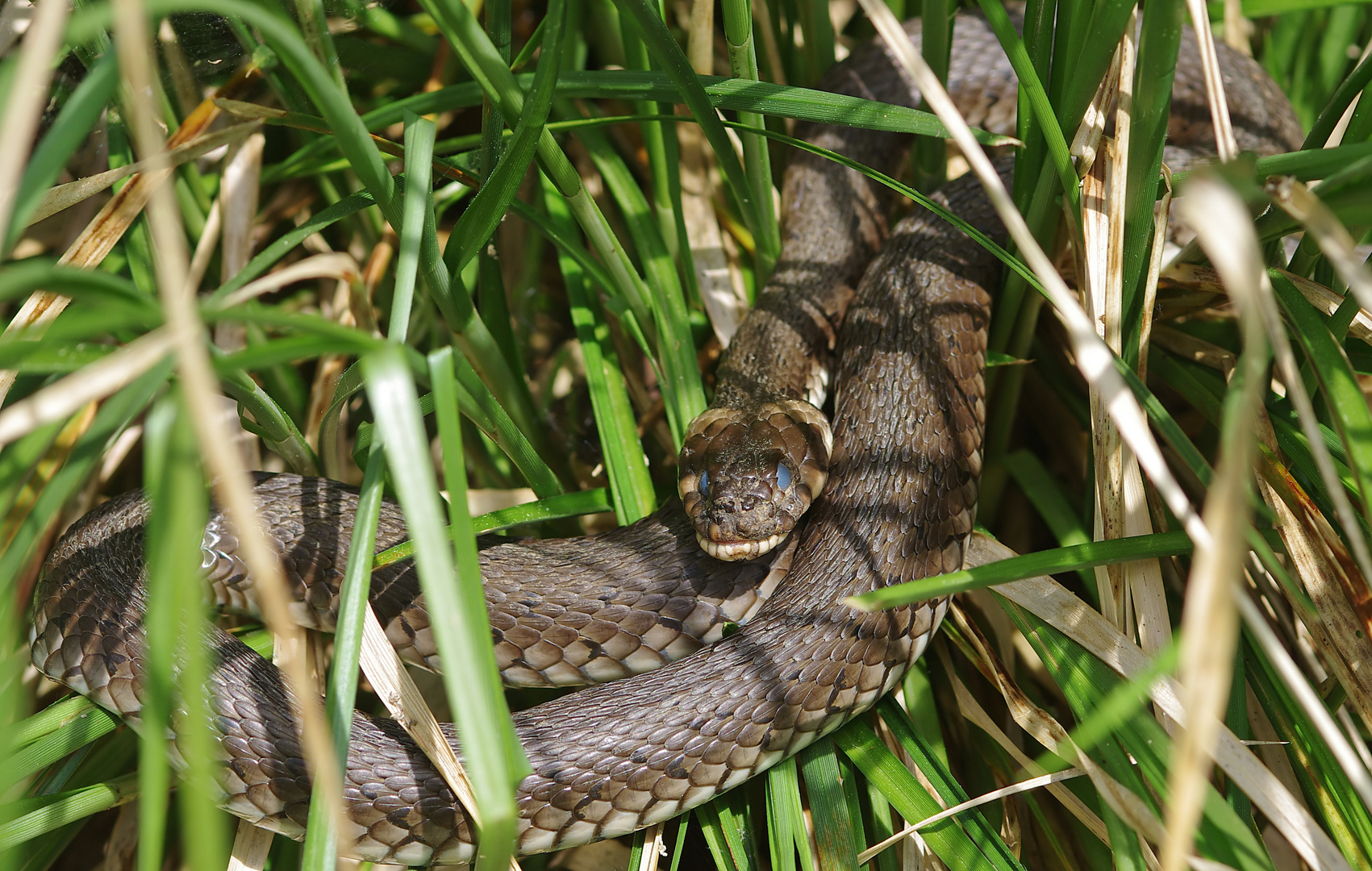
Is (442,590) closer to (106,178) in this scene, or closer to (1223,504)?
(1223,504)

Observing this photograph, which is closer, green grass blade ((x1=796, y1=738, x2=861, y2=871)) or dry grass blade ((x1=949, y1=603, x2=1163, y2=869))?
dry grass blade ((x1=949, y1=603, x2=1163, y2=869))

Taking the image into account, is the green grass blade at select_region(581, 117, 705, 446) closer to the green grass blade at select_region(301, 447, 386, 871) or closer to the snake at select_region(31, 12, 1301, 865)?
the snake at select_region(31, 12, 1301, 865)

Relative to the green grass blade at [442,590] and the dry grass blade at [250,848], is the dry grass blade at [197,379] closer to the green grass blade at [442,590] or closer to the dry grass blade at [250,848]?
the green grass blade at [442,590]

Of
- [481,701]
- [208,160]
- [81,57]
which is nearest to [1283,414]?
[481,701]

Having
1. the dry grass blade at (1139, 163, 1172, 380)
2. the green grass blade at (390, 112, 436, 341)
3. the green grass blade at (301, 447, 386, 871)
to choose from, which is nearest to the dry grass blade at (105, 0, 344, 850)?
the green grass blade at (301, 447, 386, 871)

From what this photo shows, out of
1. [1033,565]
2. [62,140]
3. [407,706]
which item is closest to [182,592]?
[62,140]

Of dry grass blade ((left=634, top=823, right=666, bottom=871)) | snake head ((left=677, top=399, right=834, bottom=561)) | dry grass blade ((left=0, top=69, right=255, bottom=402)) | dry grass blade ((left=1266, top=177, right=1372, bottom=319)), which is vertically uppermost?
dry grass blade ((left=0, top=69, right=255, bottom=402))

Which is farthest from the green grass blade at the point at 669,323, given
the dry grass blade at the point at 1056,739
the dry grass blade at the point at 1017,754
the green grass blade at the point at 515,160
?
the dry grass blade at the point at 1017,754
